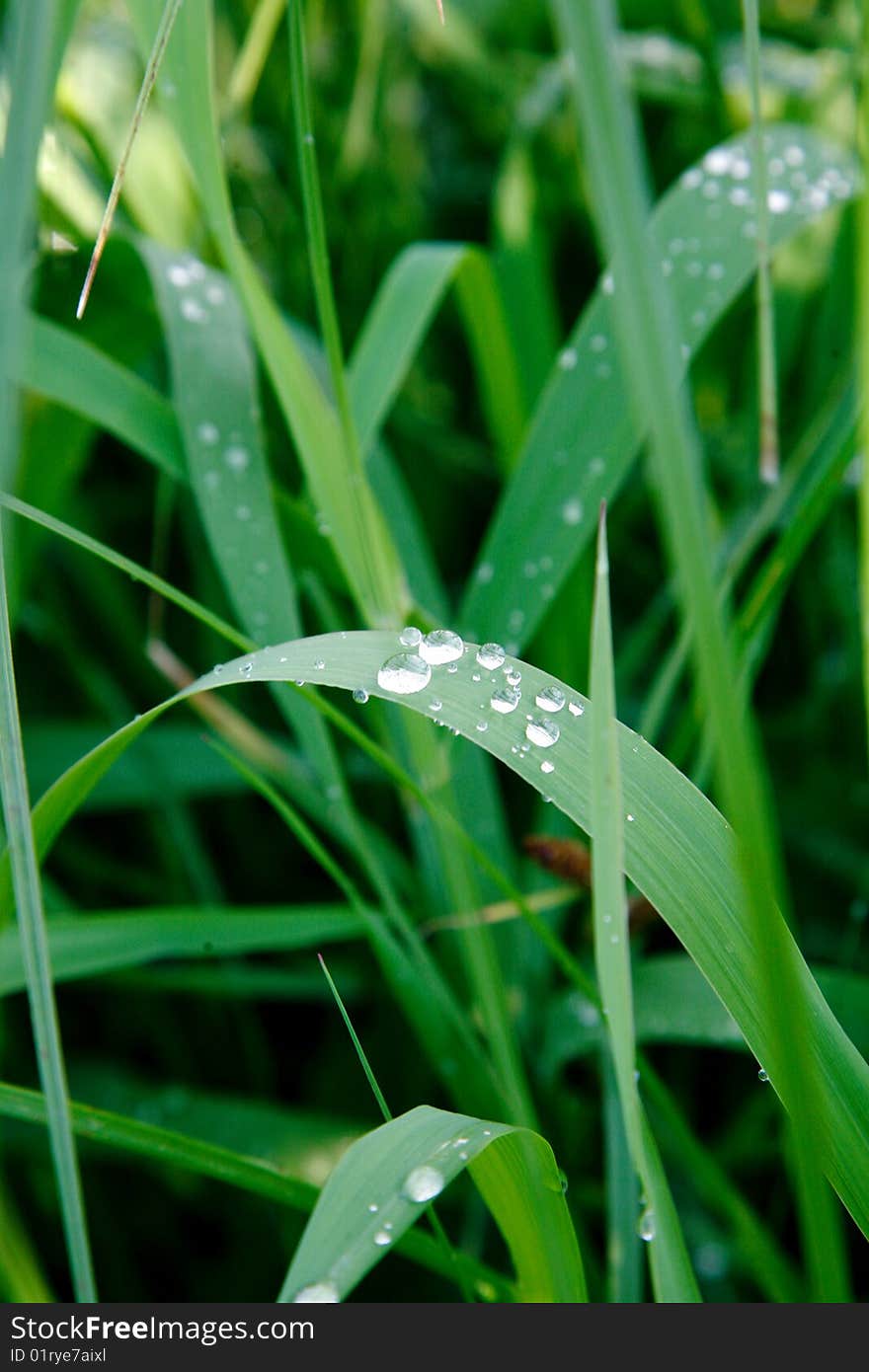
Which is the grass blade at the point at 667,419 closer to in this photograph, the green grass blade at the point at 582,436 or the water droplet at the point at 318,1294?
the water droplet at the point at 318,1294

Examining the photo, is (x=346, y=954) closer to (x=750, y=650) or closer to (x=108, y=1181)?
(x=108, y=1181)

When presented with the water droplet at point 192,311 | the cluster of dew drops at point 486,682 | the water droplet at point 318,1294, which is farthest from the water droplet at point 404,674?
the water droplet at point 192,311

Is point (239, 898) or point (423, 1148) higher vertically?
point (239, 898)

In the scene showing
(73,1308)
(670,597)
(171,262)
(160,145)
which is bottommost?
(73,1308)

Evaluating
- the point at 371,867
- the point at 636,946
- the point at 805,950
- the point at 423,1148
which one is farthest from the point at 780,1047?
the point at 805,950

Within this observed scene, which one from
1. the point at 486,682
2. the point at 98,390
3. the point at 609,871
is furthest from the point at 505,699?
the point at 98,390

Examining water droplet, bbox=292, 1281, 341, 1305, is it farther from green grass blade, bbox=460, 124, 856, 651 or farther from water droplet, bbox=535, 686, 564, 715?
green grass blade, bbox=460, 124, 856, 651

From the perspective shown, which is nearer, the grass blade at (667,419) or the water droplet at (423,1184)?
the grass blade at (667,419)
